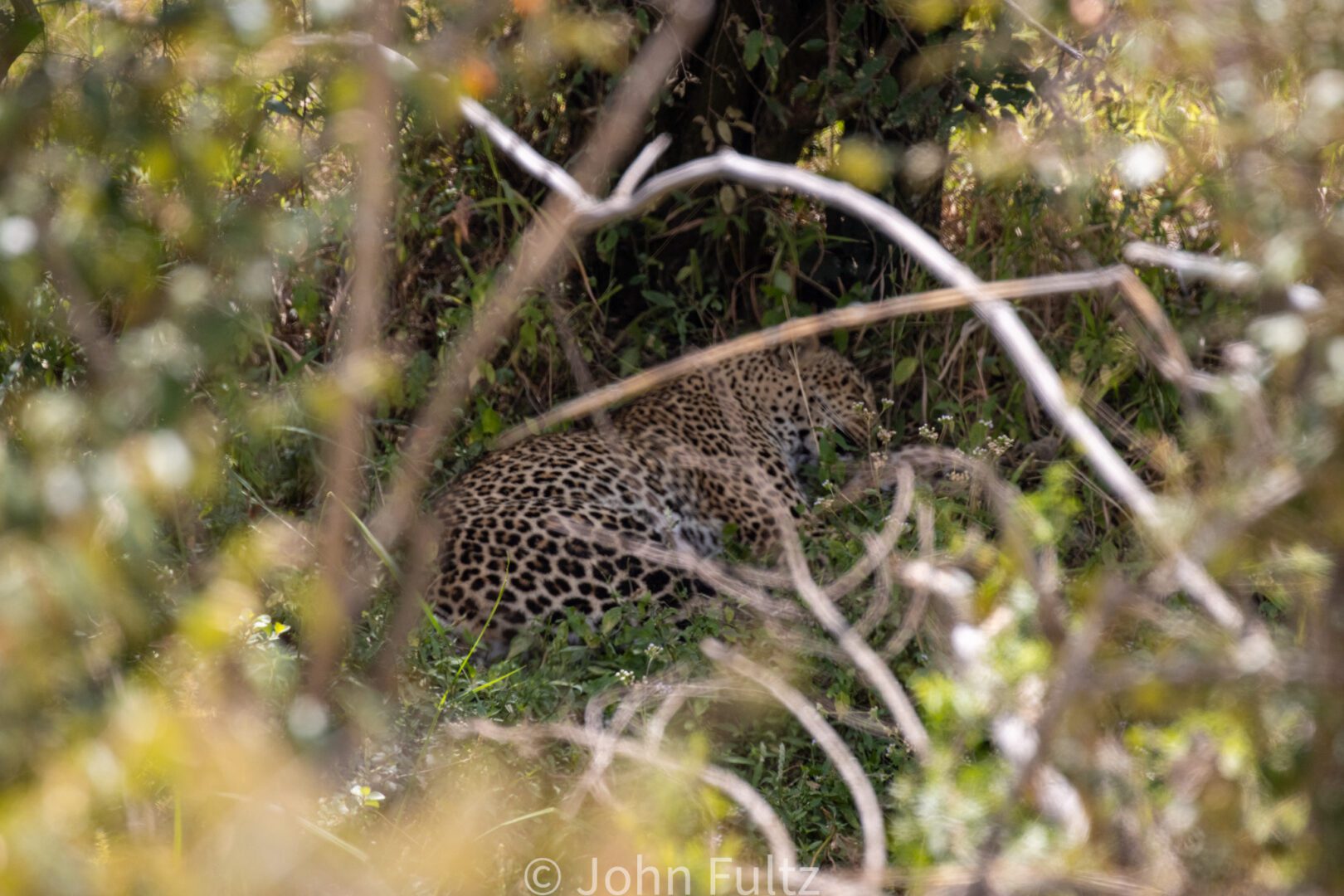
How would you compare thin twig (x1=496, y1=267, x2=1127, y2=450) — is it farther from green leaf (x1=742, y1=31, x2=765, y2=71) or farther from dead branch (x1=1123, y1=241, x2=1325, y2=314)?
green leaf (x1=742, y1=31, x2=765, y2=71)

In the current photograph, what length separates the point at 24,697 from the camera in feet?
3.89

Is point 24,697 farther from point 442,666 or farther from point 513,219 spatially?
point 513,219

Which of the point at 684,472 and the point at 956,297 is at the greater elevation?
the point at 956,297

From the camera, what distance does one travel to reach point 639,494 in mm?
4566

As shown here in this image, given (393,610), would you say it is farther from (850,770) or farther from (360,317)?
(360,317)

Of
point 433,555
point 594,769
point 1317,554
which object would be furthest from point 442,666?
point 1317,554

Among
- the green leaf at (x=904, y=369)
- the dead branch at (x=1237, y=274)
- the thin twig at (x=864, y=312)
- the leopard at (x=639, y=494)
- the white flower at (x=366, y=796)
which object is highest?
the dead branch at (x=1237, y=274)

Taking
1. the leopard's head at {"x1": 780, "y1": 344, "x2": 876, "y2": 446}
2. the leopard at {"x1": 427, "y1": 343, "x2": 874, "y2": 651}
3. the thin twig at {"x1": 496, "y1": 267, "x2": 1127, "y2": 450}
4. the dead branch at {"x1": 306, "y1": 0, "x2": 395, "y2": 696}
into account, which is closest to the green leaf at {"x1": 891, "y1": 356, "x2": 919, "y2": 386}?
the leopard at {"x1": 427, "y1": 343, "x2": 874, "y2": 651}

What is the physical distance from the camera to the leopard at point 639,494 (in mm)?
3920

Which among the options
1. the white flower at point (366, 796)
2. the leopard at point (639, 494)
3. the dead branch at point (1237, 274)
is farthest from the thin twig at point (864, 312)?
the leopard at point (639, 494)

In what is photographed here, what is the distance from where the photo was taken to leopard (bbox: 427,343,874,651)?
3.92 meters

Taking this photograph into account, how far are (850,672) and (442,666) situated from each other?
3.52ft

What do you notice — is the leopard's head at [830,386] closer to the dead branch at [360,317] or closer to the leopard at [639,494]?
the leopard at [639,494]

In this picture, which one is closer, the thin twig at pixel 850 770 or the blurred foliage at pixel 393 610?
the blurred foliage at pixel 393 610
